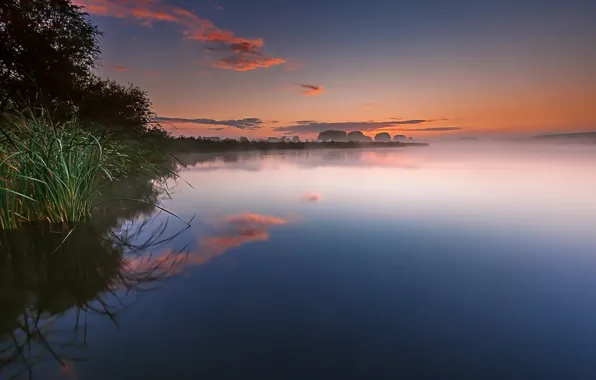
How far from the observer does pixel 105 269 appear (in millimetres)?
2680

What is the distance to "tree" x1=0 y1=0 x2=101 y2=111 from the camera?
37.3 ft

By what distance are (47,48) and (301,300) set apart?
14.5 meters

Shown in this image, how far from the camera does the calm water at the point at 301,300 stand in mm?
1563

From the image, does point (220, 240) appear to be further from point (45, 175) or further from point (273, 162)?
point (273, 162)

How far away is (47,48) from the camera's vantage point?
12258mm

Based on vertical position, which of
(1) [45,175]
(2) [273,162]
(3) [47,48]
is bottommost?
(2) [273,162]

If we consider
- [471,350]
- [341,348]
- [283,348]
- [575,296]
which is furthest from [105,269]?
[575,296]

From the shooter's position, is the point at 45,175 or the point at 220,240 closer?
the point at 45,175

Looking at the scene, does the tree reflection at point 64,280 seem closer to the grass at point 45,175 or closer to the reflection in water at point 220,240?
the reflection in water at point 220,240

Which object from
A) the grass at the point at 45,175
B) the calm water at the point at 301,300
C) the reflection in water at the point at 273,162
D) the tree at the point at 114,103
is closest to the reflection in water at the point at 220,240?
the calm water at the point at 301,300

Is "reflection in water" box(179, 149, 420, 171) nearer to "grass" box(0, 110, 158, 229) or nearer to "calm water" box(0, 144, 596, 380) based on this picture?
"grass" box(0, 110, 158, 229)

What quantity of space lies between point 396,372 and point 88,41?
16285mm

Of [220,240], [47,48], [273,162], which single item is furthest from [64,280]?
[273,162]

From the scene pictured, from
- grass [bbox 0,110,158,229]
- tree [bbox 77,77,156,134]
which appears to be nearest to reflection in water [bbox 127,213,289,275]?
grass [bbox 0,110,158,229]
